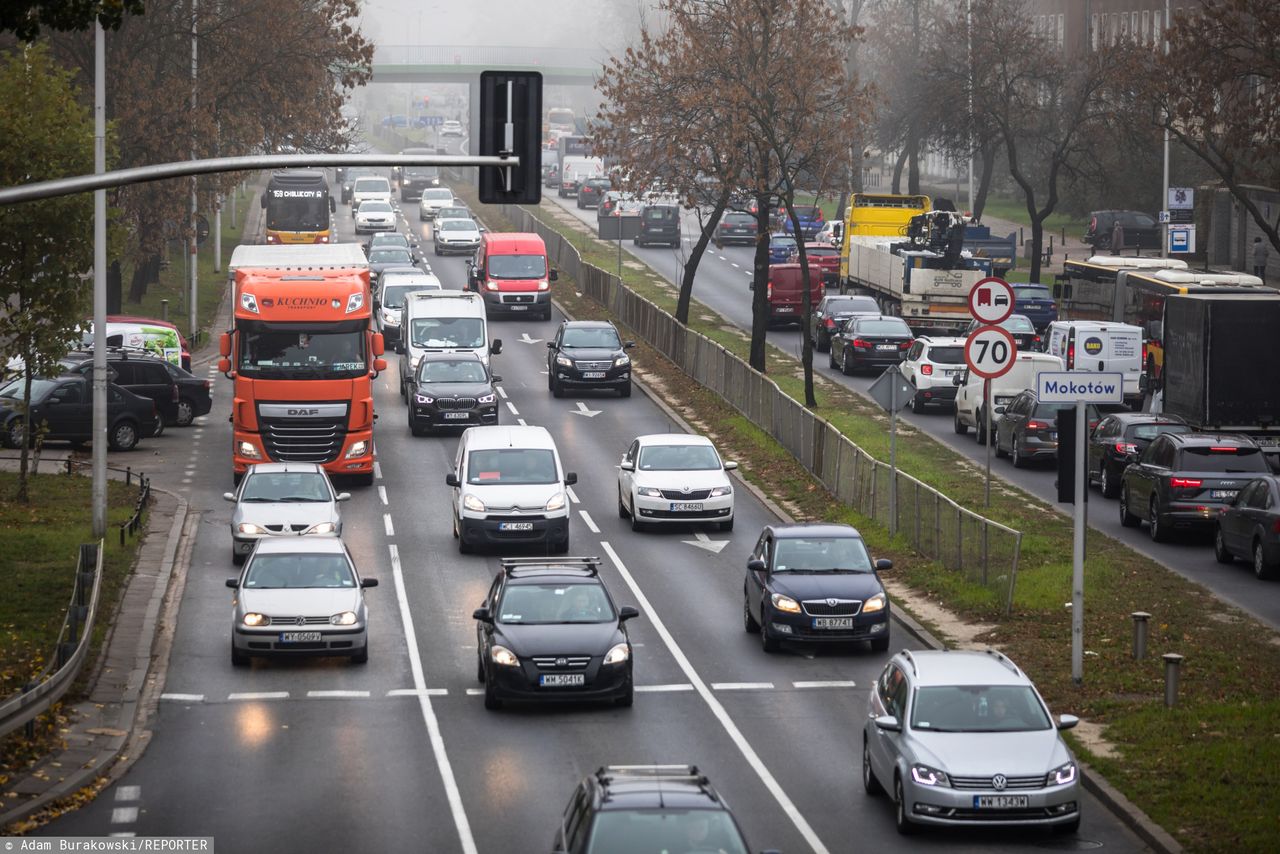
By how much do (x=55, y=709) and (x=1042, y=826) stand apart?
11236mm

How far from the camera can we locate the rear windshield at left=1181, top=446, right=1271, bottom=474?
31484 millimetres

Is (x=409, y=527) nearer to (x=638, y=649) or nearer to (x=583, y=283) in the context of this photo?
(x=638, y=649)

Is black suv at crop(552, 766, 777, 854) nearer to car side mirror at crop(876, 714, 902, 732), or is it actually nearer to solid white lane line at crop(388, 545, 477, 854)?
solid white lane line at crop(388, 545, 477, 854)

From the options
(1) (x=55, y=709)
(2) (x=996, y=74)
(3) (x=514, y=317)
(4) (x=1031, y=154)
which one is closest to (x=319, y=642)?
(1) (x=55, y=709)

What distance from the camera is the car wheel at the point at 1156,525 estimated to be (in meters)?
31.5

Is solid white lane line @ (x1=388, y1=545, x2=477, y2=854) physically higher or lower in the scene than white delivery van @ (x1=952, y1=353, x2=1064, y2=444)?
lower

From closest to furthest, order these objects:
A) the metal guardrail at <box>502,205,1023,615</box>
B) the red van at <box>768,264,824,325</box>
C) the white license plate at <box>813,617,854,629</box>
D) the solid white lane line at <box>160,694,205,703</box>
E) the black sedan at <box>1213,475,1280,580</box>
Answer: the solid white lane line at <box>160,694,205,703</box>
the white license plate at <box>813,617,854,629</box>
the metal guardrail at <box>502,205,1023,615</box>
the black sedan at <box>1213,475,1280,580</box>
the red van at <box>768,264,824,325</box>

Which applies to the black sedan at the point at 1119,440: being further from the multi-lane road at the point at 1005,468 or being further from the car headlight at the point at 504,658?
the car headlight at the point at 504,658

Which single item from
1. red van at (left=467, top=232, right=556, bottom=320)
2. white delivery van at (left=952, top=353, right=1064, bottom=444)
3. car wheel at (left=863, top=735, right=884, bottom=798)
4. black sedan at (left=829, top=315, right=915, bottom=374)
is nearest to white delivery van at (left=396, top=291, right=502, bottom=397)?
black sedan at (left=829, top=315, right=915, bottom=374)

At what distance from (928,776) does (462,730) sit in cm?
632

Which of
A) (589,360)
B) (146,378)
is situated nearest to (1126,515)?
(589,360)

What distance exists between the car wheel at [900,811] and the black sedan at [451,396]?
85.5ft

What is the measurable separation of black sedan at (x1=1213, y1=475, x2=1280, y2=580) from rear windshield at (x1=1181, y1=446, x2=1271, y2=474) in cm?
140

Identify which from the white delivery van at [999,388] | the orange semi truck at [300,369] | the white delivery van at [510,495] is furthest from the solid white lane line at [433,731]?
the white delivery van at [999,388]
